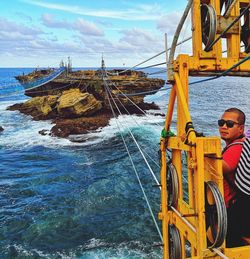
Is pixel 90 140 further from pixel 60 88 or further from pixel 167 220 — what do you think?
pixel 167 220

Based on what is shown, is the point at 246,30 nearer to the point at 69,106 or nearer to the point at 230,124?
the point at 230,124

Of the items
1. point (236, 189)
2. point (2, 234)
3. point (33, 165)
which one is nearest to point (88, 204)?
point (2, 234)

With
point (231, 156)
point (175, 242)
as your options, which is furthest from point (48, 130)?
point (231, 156)

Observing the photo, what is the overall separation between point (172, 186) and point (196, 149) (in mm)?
1458

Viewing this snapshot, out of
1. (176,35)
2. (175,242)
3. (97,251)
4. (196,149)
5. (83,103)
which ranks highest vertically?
(176,35)

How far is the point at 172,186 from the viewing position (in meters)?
4.54

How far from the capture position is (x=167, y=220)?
189 inches

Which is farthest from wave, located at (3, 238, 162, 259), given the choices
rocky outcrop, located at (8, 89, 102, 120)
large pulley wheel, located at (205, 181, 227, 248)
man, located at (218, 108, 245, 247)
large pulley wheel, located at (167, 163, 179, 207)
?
rocky outcrop, located at (8, 89, 102, 120)

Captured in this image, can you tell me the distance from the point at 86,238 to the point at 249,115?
37.4 meters

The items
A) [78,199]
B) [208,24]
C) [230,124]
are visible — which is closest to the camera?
[230,124]

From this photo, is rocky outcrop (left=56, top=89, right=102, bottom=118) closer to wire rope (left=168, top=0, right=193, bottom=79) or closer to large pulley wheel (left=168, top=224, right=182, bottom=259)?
wire rope (left=168, top=0, right=193, bottom=79)

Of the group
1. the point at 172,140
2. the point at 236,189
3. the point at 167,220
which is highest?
the point at 172,140

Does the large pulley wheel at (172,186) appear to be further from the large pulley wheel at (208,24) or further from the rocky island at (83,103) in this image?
the rocky island at (83,103)

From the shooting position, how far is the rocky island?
107ft
